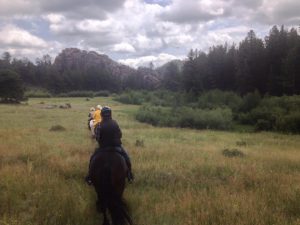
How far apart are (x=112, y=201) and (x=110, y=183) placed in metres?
0.38

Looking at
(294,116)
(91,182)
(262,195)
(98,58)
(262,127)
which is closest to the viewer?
(91,182)

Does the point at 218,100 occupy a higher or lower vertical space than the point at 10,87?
lower

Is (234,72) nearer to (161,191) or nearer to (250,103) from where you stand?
(250,103)

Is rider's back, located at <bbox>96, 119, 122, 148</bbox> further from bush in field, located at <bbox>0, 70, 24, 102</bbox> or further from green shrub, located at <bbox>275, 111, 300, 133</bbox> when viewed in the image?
bush in field, located at <bbox>0, 70, 24, 102</bbox>

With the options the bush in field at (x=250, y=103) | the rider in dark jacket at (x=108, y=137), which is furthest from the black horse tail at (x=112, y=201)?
the bush in field at (x=250, y=103)

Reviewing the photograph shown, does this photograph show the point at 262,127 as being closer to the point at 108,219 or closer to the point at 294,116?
the point at 294,116

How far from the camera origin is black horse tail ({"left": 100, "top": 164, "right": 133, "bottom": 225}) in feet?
25.9

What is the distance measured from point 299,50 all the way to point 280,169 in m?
50.5

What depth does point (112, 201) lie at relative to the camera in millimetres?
8039

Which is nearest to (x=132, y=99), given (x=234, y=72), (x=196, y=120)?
(x=234, y=72)

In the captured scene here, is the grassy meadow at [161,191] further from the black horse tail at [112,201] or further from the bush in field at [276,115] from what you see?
the bush in field at [276,115]

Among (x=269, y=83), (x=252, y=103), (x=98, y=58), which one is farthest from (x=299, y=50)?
(x=98, y=58)

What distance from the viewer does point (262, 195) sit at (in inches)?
381

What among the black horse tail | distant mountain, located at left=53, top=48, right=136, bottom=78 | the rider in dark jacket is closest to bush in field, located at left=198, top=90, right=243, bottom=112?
the rider in dark jacket
